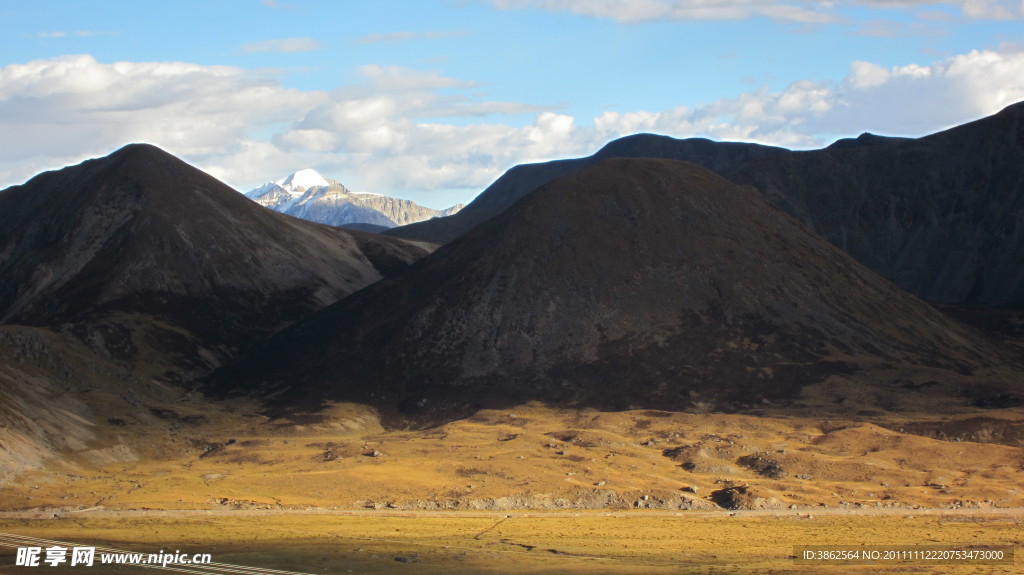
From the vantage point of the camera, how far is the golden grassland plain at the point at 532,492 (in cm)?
5538

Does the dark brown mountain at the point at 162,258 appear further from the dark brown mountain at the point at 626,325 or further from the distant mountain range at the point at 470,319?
the dark brown mountain at the point at 626,325

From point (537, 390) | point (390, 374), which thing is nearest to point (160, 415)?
point (390, 374)

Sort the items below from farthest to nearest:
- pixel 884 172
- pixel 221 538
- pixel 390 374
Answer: pixel 884 172
pixel 390 374
pixel 221 538

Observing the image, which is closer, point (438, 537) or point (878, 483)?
point (438, 537)

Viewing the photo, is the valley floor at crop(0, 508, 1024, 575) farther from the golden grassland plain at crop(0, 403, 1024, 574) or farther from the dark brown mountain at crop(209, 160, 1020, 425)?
the dark brown mountain at crop(209, 160, 1020, 425)

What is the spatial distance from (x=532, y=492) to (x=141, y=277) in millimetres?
77795

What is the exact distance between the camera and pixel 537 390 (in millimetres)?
111750

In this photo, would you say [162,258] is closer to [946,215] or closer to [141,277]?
[141,277]

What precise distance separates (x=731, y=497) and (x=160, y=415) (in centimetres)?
5605

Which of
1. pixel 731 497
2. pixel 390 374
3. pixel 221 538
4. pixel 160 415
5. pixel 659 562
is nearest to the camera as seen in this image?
pixel 659 562

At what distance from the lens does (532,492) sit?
76000mm

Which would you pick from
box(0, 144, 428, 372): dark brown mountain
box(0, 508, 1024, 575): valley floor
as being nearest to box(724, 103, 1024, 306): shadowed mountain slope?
box(0, 144, 428, 372): dark brown mountain

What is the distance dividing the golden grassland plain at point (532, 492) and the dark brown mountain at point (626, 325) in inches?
232

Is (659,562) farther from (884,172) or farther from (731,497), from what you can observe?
(884,172)
